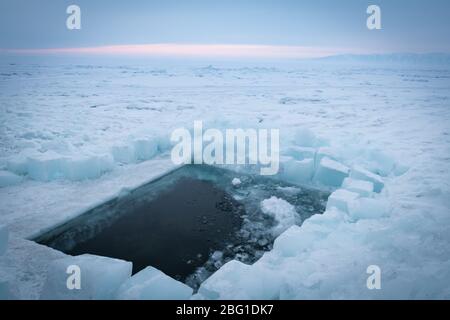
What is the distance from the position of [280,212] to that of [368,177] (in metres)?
1.64

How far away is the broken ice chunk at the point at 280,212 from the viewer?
3.98m

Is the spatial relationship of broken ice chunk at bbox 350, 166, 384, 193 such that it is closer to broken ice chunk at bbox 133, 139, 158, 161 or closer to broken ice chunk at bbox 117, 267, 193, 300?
broken ice chunk at bbox 117, 267, 193, 300

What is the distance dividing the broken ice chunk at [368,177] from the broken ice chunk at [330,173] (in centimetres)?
17

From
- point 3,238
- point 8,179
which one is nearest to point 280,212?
point 3,238

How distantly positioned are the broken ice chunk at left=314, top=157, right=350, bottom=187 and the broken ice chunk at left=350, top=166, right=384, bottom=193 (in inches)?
6.8

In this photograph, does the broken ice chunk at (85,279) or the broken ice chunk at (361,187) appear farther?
the broken ice chunk at (361,187)

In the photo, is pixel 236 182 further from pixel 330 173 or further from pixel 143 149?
pixel 143 149

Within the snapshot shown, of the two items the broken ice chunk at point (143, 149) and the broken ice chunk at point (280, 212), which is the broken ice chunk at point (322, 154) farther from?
the broken ice chunk at point (143, 149)

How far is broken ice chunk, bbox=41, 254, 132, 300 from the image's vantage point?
2436mm

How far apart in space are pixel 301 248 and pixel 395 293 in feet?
3.22

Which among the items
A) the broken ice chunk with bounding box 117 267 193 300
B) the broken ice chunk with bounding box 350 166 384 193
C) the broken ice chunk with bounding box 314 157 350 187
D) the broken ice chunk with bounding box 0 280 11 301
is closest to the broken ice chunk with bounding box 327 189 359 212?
the broken ice chunk with bounding box 350 166 384 193

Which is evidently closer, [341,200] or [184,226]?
[341,200]

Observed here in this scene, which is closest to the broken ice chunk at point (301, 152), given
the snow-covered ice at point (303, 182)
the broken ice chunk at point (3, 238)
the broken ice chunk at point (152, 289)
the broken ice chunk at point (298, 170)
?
the snow-covered ice at point (303, 182)

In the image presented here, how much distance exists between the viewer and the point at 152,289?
2422 mm
